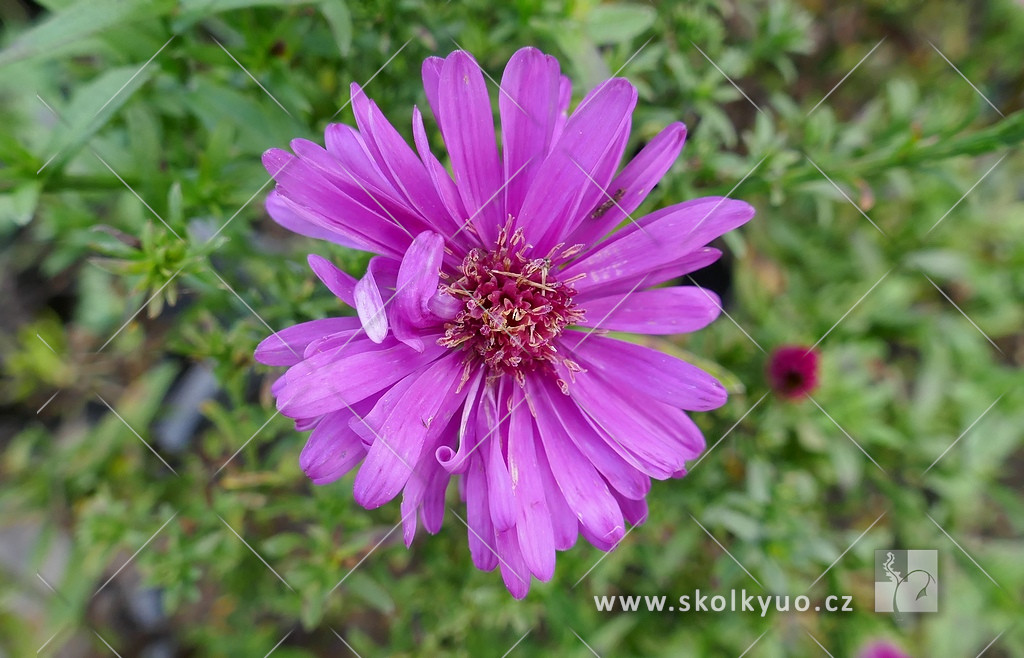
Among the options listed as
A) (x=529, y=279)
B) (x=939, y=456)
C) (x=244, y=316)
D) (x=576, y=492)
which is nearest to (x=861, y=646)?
(x=939, y=456)

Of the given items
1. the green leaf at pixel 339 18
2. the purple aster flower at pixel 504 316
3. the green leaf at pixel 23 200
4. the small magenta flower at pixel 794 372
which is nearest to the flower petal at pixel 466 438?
the purple aster flower at pixel 504 316

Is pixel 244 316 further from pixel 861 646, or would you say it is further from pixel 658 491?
pixel 861 646

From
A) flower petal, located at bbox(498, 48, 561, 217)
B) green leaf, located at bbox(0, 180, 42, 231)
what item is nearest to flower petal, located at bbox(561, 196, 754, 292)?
flower petal, located at bbox(498, 48, 561, 217)

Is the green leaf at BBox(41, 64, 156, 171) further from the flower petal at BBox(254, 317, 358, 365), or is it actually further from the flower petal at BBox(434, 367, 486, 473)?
the flower petal at BBox(434, 367, 486, 473)

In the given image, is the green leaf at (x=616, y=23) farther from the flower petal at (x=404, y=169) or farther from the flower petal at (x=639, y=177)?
the flower petal at (x=404, y=169)

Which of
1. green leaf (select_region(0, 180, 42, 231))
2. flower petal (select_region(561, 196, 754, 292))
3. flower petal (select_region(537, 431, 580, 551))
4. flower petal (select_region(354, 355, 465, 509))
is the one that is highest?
green leaf (select_region(0, 180, 42, 231))

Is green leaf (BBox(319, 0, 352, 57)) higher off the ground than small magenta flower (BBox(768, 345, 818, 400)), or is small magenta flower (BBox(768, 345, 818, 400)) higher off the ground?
green leaf (BBox(319, 0, 352, 57))

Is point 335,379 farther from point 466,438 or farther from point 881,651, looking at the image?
point 881,651

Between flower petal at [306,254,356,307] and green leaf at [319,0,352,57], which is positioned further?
green leaf at [319,0,352,57]
